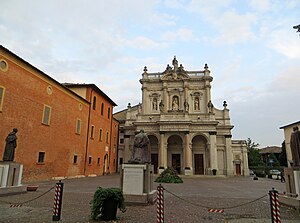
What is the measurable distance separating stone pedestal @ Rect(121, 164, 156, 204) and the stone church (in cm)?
2490

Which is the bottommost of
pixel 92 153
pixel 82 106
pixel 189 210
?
pixel 189 210

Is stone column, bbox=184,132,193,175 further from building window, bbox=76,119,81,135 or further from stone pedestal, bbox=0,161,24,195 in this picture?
stone pedestal, bbox=0,161,24,195

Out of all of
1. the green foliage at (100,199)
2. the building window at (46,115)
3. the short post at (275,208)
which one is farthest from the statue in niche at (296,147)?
the building window at (46,115)

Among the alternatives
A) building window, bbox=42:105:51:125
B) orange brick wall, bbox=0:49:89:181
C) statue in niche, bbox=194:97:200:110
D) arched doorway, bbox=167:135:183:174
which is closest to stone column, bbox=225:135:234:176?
statue in niche, bbox=194:97:200:110

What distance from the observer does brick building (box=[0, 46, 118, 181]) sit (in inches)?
630

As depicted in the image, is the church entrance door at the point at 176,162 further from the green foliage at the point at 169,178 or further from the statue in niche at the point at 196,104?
the green foliage at the point at 169,178

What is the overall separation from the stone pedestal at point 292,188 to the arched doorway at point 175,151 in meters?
27.4

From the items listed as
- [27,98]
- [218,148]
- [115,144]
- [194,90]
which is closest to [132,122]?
[115,144]

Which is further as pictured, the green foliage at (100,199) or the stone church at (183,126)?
the stone church at (183,126)

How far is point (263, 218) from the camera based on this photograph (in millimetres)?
7246

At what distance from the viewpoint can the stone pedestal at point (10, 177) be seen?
10.6 meters

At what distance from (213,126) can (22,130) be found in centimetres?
2622

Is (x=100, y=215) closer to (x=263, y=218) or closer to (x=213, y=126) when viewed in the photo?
(x=263, y=218)

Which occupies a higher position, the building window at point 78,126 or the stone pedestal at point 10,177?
the building window at point 78,126
